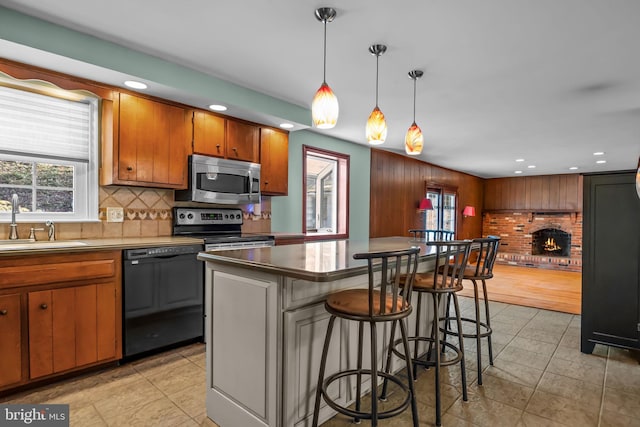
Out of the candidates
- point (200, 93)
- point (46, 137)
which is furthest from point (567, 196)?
point (46, 137)

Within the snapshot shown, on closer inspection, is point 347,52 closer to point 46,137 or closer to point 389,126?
point 389,126

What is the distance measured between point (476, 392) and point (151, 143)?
3115 millimetres

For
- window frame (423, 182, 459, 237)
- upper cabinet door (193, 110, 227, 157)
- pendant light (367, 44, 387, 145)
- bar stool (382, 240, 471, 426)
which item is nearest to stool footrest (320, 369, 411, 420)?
bar stool (382, 240, 471, 426)

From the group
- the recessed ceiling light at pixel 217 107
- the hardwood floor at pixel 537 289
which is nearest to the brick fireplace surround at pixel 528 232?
the hardwood floor at pixel 537 289

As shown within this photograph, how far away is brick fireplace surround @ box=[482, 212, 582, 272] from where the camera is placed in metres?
8.56

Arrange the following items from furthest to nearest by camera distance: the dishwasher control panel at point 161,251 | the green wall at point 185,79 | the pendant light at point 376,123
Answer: the dishwasher control panel at point 161,251, the pendant light at point 376,123, the green wall at point 185,79

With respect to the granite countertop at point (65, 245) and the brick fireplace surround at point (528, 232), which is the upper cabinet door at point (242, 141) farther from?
the brick fireplace surround at point (528, 232)

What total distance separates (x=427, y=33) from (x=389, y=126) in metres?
2.25

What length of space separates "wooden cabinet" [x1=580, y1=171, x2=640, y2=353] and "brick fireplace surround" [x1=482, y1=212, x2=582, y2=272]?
627 cm

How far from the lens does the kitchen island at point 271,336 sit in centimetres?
165

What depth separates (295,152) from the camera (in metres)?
4.69

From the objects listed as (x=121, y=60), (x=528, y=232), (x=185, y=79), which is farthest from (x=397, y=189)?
(x=528, y=232)

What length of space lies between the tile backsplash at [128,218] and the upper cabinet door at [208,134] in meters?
0.55

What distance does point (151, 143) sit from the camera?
3053 mm
